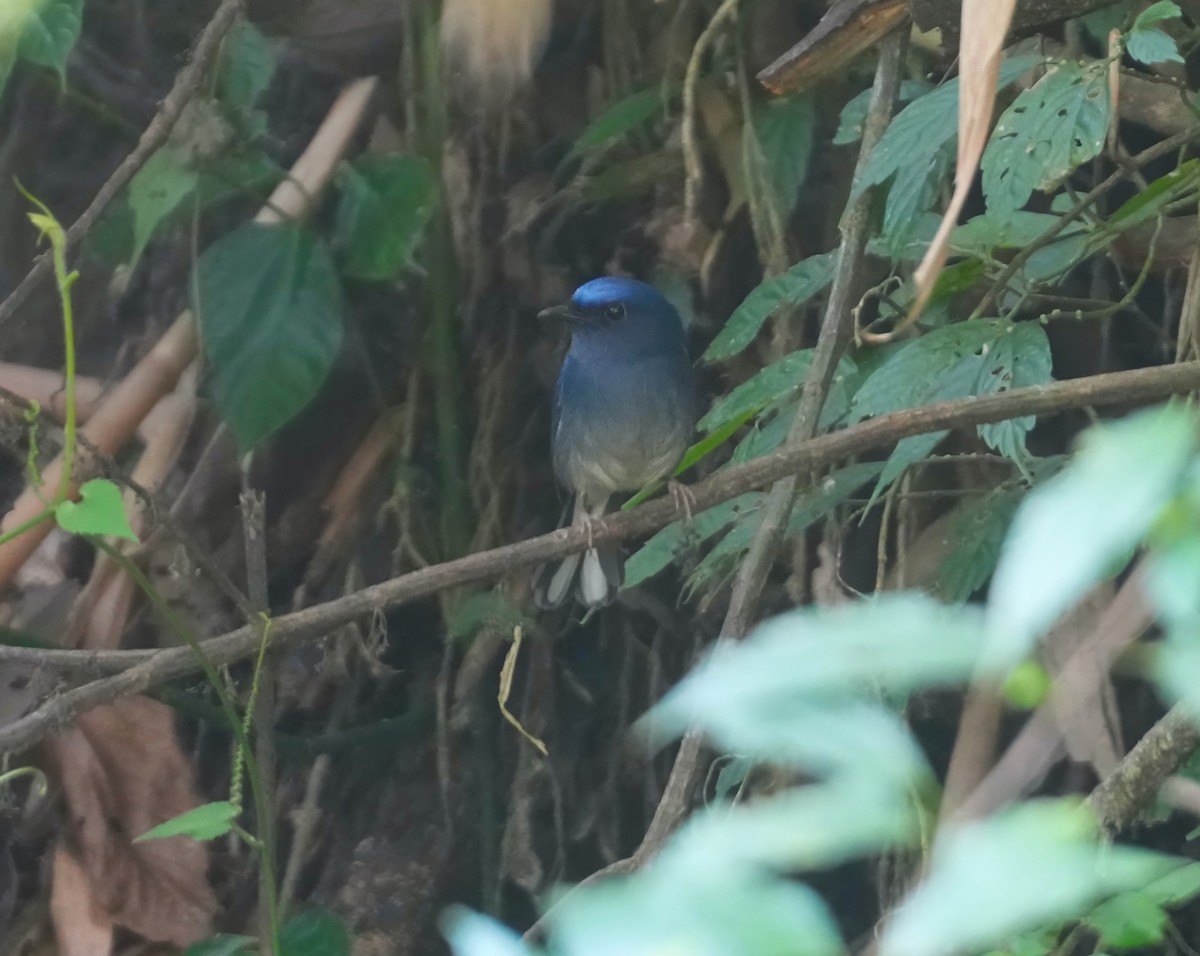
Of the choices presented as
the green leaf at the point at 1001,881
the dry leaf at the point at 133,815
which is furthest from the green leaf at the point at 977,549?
the green leaf at the point at 1001,881

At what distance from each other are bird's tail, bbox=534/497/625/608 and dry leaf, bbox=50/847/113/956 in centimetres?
136

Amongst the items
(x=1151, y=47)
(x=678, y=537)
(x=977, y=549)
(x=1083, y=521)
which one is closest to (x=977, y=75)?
(x=1151, y=47)

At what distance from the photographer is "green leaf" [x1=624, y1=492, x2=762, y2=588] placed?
9.87 feet

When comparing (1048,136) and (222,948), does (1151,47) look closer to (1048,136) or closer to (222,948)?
(1048,136)

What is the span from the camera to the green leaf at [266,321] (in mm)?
3412

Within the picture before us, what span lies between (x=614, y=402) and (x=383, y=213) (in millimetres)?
986

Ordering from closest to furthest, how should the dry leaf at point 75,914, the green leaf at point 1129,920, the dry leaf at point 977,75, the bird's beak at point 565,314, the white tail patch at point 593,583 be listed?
1. the dry leaf at point 977,75
2. the green leaf at point 1129,920
3. the dry leaf at point 75,914
4. the white tail patch at point 593,583
5. the bird's beak at point 565,314

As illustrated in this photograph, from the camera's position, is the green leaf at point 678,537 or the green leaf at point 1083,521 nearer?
the green leaf at point 1083,521

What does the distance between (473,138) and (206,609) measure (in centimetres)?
152

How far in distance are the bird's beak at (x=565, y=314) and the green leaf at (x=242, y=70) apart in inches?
37.1

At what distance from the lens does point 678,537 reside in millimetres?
3070

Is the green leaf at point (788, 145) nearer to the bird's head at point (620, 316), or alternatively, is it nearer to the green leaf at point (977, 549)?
the bird's head at point (620, 316)

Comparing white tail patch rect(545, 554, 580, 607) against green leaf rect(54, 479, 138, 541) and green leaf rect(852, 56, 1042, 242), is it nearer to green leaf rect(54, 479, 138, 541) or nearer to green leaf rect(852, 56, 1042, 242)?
green leaf rect(852, 56, 1042, 242)

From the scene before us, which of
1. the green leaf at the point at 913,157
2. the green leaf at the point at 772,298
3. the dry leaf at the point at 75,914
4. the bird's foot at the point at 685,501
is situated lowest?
the dry leaf at the point at 75,914
